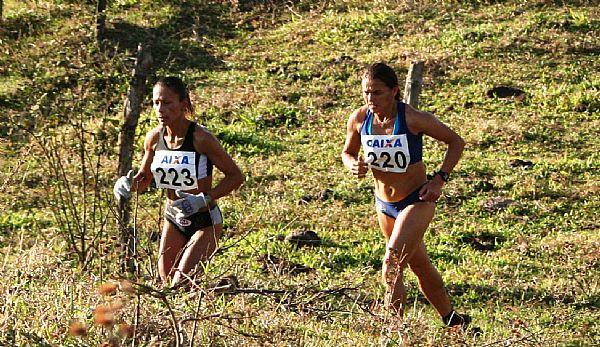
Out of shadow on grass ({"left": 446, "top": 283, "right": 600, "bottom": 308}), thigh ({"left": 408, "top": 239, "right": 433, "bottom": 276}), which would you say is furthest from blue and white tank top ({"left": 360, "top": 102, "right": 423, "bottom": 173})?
shadow on grass ({"left": 446, "top": 283, "right": 600, "bottom": 308})

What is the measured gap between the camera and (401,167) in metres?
6.73

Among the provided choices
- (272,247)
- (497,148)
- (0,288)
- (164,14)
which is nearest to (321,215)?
(272,247)

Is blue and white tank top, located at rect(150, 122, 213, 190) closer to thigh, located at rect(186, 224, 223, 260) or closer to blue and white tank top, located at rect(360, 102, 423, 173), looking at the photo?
thigh, located at rect(186, 224, 223, 260)

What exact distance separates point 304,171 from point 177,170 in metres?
5.38

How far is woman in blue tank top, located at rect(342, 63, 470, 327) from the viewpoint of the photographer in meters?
6.59

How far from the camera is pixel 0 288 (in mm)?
5590

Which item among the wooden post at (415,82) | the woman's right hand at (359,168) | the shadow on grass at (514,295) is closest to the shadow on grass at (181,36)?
the wooden post at (415,82)

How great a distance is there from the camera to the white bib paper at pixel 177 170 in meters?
6.65

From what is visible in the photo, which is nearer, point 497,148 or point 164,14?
point 497,148

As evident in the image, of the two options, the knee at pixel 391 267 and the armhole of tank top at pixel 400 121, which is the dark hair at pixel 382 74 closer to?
the armhole of tank top at pixel 400 121

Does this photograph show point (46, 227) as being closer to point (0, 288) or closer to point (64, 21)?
point (0, 288)

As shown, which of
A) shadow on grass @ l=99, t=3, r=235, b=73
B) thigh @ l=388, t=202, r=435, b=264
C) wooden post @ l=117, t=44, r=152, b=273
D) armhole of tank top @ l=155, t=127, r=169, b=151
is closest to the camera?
thigh @ l=388, t=202, r=435, b=264

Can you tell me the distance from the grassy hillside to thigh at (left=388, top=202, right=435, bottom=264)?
35 cm

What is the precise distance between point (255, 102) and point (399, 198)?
7.77 m
